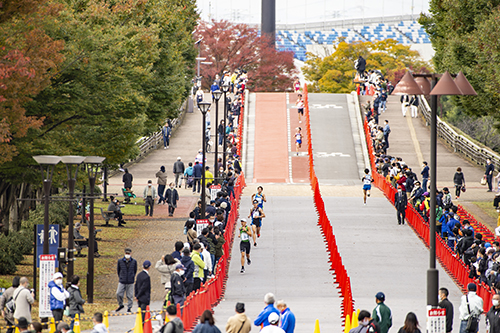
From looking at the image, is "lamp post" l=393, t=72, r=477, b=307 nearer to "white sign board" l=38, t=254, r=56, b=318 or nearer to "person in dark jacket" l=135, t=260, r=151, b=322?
"person in dark jacket" l=135, t=260, r=151, b=322

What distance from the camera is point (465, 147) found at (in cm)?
4850

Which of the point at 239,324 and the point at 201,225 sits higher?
the point at 201,225

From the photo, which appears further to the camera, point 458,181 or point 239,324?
point 458,181

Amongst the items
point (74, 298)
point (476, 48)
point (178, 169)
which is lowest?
point (74, 298)

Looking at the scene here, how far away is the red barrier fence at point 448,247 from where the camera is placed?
1856cm

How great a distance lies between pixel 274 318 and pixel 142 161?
36.3m

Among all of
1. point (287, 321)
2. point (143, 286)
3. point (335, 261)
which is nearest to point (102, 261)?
point (335, 261)

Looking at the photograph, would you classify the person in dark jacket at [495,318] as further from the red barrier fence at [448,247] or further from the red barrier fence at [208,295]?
the red barrier fence at [208,295]

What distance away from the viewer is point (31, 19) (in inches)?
807

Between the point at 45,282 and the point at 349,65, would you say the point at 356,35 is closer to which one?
the point at 349,65

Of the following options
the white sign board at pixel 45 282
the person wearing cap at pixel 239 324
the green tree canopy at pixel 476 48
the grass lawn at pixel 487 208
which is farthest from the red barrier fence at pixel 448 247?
the white sign board at pixel 45 282

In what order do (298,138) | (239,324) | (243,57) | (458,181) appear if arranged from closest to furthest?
(239,324) → (458,181) → (298,138) → (243,57)

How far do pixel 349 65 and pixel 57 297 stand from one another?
A: 67.1m

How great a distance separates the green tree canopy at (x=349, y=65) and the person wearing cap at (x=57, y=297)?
62916 millimetres
